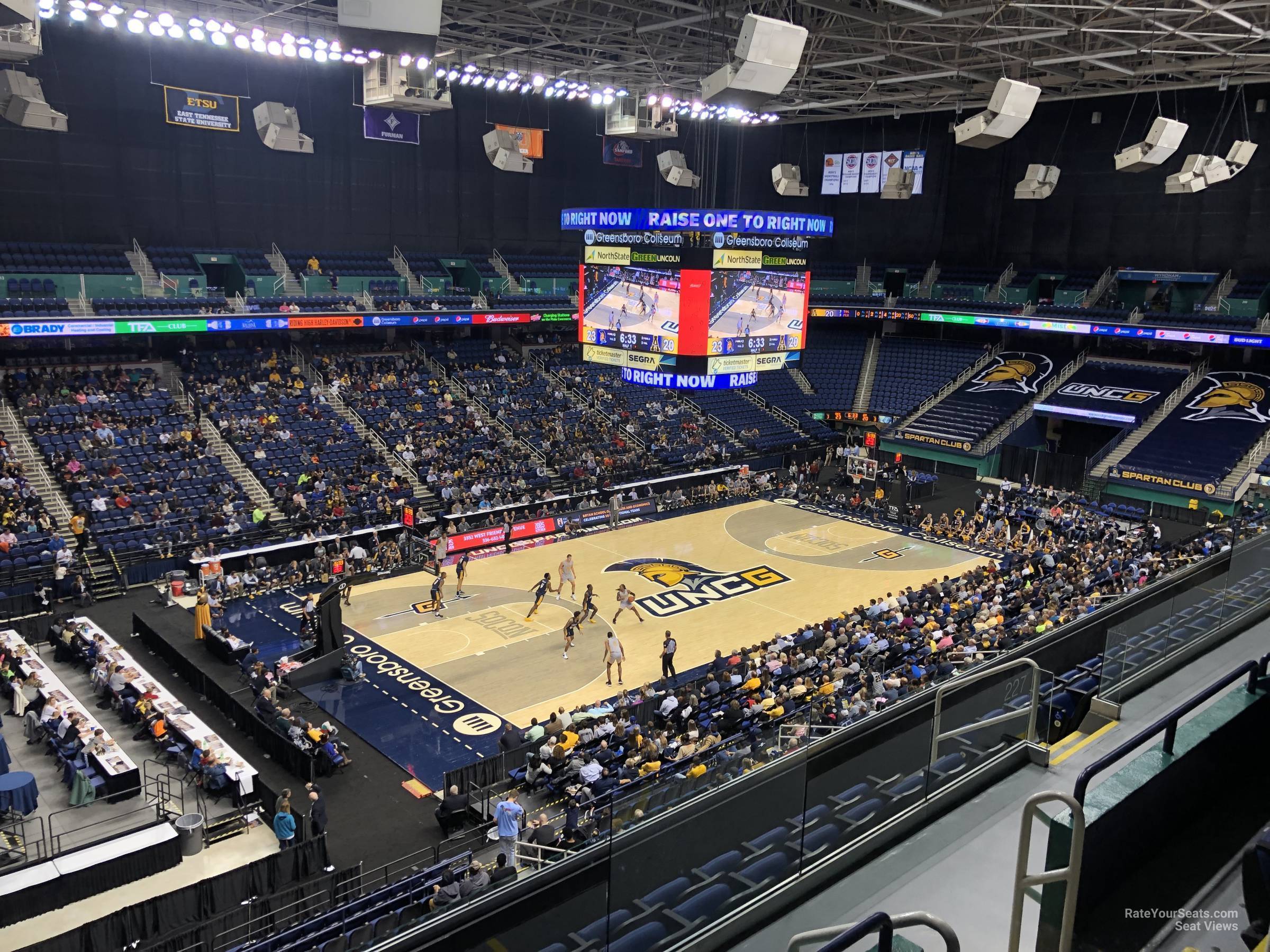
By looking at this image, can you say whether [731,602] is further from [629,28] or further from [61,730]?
[629,28]

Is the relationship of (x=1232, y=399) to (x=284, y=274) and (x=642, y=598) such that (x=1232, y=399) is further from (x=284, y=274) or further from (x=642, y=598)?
(x=284, y=274)

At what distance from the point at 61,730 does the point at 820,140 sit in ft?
147

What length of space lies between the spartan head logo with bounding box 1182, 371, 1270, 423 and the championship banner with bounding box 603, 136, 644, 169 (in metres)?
26.6

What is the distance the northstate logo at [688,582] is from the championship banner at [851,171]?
2842cm

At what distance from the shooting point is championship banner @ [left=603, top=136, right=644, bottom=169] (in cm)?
4506

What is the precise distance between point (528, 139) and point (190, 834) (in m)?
35.3

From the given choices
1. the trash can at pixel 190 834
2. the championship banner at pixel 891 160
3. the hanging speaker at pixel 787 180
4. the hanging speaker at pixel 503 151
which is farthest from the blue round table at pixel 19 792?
the championship banner at pixel 891 160

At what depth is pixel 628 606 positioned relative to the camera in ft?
78.1

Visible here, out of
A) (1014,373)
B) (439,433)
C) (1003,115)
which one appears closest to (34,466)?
(439,433)

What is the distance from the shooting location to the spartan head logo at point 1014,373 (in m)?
43.0

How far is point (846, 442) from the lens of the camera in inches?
1706

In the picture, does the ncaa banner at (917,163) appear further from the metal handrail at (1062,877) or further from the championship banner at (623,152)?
the metal handrail at (1062,877)

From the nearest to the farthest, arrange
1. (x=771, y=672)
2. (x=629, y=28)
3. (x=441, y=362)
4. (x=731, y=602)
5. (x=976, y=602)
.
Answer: (x=771, y=672), (x=976, y=602), (x=731, y=602), (x=629, y=28), (x=441, y=362)

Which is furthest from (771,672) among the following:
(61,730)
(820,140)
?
(820,140)
